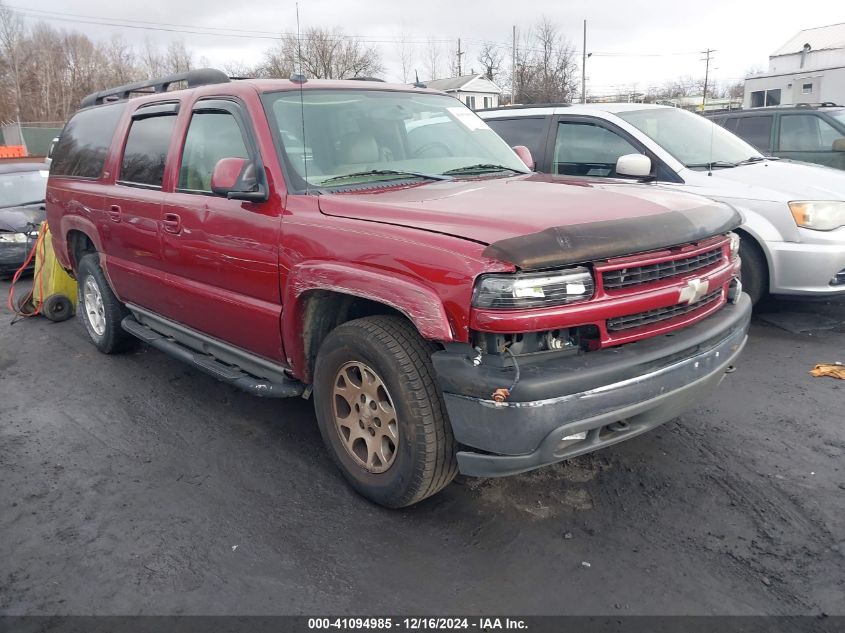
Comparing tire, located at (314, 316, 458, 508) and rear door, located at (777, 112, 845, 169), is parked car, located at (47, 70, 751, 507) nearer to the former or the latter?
tire, located at (314, 316, 458, 508)

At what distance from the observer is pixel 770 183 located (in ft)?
18.1

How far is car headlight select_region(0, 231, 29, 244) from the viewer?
905cm

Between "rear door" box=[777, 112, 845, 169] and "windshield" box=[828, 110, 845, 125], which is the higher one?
"windshield" box=[828, 110, 845, 125]

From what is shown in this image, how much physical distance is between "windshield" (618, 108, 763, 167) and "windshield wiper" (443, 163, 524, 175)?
2531 millimetres

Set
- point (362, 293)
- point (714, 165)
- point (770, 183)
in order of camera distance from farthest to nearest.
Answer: point (714, 165), point (770, 183), point (362, 293)

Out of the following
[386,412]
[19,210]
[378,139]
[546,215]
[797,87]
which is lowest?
[386,412]

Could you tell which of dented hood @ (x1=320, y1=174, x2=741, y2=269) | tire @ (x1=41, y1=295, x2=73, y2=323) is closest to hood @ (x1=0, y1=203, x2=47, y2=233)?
tire @ (x1=41, y1=295, x2=73, y2=323)

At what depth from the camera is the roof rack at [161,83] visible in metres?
4.30

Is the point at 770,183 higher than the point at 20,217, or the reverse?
the point at 770,183

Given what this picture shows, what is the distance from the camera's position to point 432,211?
9.46 ft

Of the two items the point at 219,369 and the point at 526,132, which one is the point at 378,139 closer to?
the point at 219,369


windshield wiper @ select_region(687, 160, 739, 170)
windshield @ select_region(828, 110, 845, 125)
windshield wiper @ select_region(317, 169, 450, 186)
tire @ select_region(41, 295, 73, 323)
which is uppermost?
windshield @ select_region(828, 110, 845, 125)

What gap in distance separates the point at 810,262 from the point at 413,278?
3917 millimetres

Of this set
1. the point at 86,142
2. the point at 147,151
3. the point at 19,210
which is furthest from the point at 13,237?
the point at 147,151
